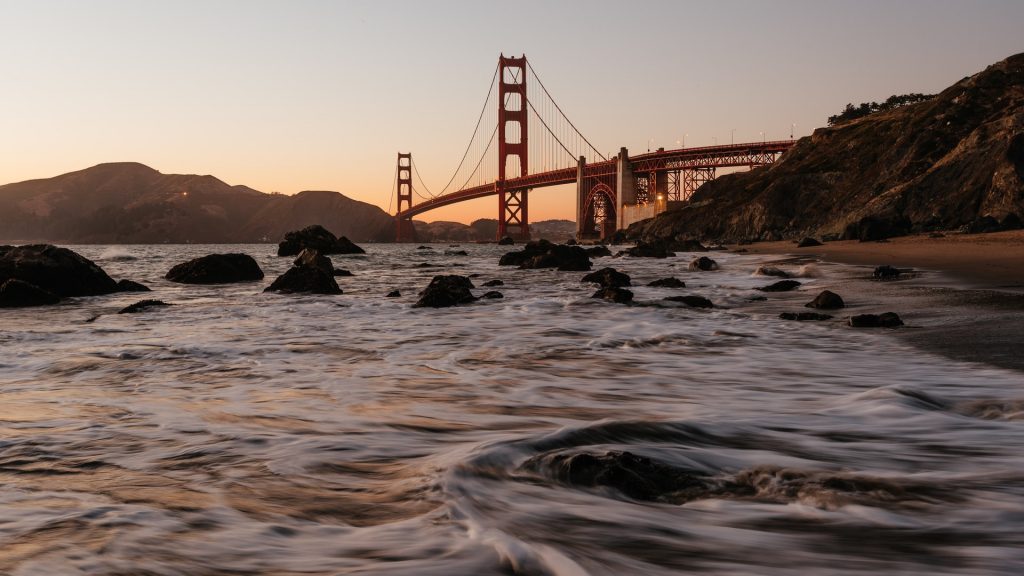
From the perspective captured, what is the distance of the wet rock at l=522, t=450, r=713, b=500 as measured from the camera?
9.70 feet

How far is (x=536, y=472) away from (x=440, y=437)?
87cm

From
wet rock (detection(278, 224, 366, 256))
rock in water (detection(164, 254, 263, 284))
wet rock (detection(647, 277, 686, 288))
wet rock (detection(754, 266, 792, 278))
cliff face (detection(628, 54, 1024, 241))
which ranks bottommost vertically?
wet rock (detection(647, 277, 686, 288))

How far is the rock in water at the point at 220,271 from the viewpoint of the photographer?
1892 cm

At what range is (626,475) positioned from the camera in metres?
2.99

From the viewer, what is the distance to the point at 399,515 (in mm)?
2764

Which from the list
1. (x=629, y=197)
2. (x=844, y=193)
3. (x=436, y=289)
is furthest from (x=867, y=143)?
(x=436, y=289)

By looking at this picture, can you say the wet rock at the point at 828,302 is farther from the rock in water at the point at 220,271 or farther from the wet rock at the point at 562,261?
the rock in water at the point at 220,271

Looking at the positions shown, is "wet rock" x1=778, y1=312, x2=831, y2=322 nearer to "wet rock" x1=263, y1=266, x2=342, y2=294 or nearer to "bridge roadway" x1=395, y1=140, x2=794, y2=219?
"wet rock" x1=263, y1=266, x2=342, y2=294

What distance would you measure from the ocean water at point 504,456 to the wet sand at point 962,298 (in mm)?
282

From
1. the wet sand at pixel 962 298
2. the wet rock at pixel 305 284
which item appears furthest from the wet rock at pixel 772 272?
the wet rock at pixel 305 284

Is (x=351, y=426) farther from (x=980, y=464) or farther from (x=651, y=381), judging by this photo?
(x=980, y=464)

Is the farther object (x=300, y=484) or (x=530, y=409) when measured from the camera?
(x=530, y=409)

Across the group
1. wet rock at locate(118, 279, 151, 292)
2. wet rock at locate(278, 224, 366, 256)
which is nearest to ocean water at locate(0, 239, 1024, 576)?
wet rock at locate(118, 279, 151, 292)

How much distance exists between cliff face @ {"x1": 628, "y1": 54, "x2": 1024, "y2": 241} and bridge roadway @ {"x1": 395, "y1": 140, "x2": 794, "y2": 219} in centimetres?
296
